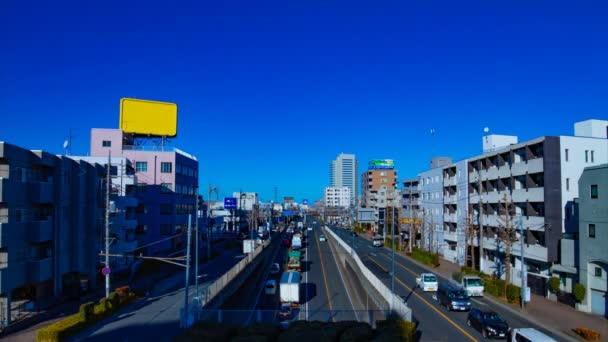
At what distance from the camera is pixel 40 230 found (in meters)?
31.3

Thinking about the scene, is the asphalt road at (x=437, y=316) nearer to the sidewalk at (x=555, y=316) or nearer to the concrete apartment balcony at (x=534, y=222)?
the sidewalk at (x=555, y=316)

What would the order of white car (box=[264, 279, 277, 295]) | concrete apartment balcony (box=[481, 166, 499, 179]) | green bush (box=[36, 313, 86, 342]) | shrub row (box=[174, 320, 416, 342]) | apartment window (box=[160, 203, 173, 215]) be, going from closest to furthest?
1. shrub row (box=[174, 320, 416, 342])
2. green bush (box=[36, 313, 86, 342])
3. white car (box=[264, 279, 277, 295])
4. concrete apartment balcony (box=[481, 166, 499, 179])
5. apartment window (box=[160, 203, 173, 215])

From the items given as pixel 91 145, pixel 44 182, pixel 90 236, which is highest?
pixel 91 145

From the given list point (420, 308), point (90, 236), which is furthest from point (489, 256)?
point (90, 236)

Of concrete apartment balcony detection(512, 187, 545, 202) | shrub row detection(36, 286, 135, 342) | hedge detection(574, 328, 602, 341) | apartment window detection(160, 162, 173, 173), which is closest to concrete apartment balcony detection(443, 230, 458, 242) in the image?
concrete apartment balcony detection(512, 187, 545, 202)

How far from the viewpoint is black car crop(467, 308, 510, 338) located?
80.8 feet

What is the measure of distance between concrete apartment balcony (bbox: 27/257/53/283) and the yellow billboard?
31.7 m

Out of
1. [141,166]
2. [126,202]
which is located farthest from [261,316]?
[141,166]

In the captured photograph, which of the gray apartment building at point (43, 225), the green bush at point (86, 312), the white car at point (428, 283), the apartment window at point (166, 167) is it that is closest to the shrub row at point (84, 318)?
the green bush at point (86, 312)

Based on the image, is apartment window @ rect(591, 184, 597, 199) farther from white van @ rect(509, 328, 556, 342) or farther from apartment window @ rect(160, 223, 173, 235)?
apartment window @ rect(160, 223, 173, 235)

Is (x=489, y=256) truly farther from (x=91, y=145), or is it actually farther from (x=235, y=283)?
(x=91, y=145)

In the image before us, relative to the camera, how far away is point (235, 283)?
4003 centimetres

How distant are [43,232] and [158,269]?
22.9 metres

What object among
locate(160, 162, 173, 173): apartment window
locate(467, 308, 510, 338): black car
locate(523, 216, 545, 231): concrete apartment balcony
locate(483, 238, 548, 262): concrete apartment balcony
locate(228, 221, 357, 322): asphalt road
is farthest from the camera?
locate(160, 162, 173, 173): apartment window
